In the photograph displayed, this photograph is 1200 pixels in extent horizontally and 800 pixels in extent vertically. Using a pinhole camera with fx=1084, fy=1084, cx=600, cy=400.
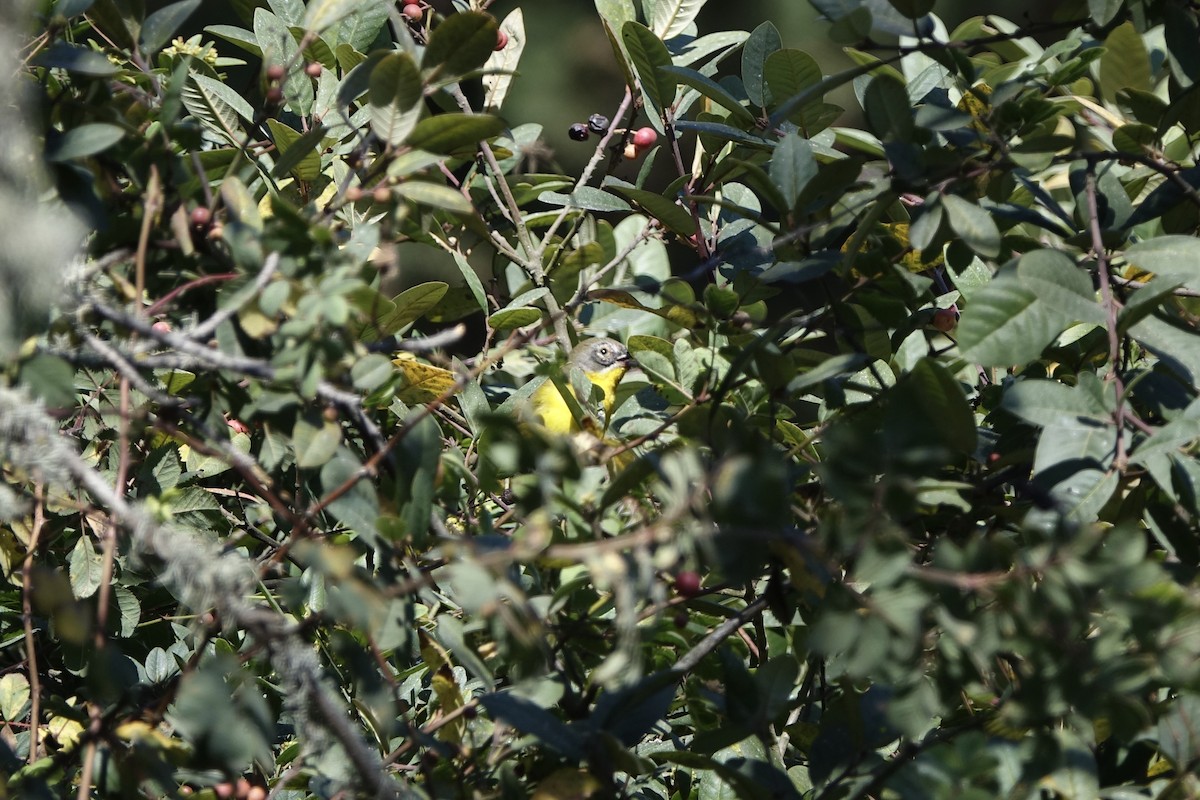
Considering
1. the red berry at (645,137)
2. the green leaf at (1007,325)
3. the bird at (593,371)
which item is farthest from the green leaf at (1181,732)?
the bird at (593,371)

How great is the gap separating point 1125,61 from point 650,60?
0.58 m

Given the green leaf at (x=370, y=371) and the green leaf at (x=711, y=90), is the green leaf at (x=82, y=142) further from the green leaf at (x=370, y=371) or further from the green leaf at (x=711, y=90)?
the green leaf at (x=711, y=90)

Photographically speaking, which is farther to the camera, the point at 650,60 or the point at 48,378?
the point at 650,60

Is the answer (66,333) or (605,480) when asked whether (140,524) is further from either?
(605,480)

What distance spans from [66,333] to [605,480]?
1.52 feet

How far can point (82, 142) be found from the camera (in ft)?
2.63

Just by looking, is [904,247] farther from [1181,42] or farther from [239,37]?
[239,37]

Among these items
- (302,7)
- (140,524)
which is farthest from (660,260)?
(140,524)

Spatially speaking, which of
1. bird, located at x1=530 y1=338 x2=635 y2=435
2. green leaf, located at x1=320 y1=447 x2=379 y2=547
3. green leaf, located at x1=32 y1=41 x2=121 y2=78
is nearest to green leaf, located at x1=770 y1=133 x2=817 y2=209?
green leaf, located at x1=320 y1=447 x2=379 y2=547

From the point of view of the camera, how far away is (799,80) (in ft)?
4.35

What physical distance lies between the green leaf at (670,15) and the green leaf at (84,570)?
1107mm

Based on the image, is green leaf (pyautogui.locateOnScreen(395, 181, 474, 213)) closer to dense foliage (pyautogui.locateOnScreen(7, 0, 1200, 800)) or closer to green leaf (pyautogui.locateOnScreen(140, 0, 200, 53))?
dense foliage (pyautogui.locateOnScreen(7, 0, 1200, 800))

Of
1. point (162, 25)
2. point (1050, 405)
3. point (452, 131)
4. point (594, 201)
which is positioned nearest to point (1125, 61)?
point (1050, 405)

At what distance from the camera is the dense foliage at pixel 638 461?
66cm
